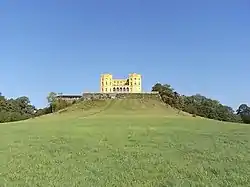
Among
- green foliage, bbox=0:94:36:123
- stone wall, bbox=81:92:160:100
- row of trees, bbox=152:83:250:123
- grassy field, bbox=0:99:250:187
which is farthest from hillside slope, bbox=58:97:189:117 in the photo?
grassy field, bbox=0:99:250:187

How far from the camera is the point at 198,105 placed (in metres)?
165

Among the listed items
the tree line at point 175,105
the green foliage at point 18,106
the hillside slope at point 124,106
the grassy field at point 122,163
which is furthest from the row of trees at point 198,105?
the grassy field at point 122,163

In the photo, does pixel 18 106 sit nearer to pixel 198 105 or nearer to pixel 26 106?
pixel 26 106

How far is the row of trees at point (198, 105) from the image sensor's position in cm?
14875

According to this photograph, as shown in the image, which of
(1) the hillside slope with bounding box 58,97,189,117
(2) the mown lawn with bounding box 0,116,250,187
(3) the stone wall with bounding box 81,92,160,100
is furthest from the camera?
(3) the stone wall with bounding box 81,92,160,100

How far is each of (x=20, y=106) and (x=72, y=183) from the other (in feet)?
523

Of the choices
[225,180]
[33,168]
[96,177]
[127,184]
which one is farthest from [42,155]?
[225,180]

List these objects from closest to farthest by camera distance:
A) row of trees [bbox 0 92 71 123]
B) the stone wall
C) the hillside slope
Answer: the hillside slope, row of trees [bbox 0 92 71 123], the stone wall

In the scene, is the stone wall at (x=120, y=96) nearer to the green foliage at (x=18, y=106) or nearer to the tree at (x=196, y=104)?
the tree at (x=196, y=104)

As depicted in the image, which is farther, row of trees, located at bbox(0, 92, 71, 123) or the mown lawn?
row of trees, located at bbox(0, 92, 71, 123)

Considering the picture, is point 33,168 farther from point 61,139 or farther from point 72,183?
point 61,139

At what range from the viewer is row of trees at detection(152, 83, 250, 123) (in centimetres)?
14875

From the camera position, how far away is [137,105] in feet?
451

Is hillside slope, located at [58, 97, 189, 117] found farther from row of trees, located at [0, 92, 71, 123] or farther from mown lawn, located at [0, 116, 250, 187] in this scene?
mown lawn, located at [0, 116, 250, 187]
